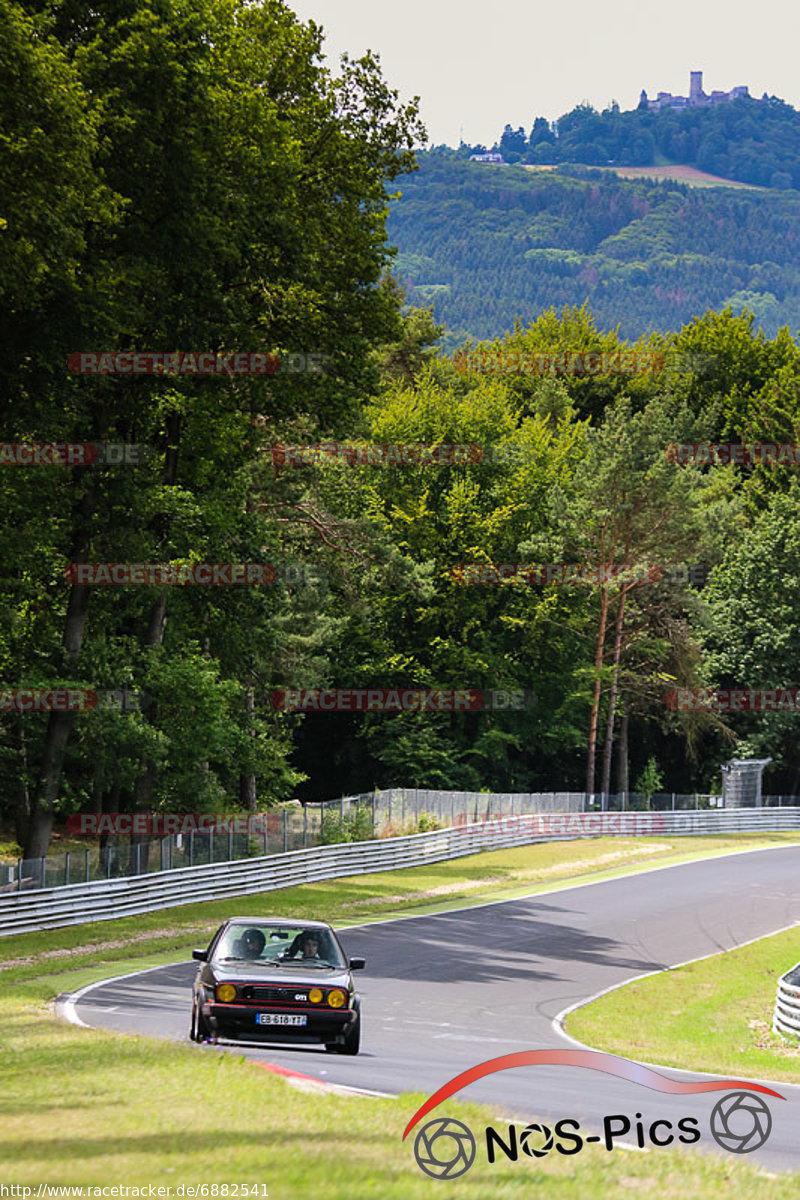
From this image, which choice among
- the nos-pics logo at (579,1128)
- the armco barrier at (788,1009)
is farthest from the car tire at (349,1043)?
the armco barrier at (788,1009)

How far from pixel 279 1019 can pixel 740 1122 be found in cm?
467

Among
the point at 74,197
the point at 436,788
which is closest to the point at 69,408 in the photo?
the point at 74,197

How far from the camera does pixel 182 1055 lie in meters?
12.7

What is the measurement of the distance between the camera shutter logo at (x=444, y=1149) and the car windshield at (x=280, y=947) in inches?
228

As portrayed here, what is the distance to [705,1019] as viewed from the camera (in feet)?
74.4

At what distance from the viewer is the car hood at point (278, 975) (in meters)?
14.6

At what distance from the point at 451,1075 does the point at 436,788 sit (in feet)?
168

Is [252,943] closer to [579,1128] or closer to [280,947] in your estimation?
[280,947]

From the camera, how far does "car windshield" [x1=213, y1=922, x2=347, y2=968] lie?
1523 centimetres

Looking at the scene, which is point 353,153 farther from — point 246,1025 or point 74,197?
point 246,1025
